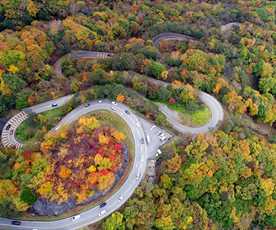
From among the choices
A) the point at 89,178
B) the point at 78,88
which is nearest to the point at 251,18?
the point at 78,88

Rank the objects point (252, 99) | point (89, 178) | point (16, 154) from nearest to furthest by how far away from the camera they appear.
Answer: point (89, 178)
point (16, 154)
point (252, 99)

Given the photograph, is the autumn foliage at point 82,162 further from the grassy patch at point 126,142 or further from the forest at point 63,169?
the grassy patch at point 126,142

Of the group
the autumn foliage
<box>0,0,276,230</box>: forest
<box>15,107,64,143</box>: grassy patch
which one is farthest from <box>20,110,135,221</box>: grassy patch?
<box>15,107,64,143</box>: grassy patch

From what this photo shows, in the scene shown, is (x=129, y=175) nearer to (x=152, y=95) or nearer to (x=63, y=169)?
(x=63, y=169)

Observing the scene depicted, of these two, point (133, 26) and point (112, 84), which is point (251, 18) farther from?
point (112, 84)

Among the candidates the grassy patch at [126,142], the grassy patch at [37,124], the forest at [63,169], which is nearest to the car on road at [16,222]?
the grassy patch at [126,142]

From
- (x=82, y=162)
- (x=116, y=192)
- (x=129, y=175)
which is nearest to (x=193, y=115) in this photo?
(x=129, y=175)
